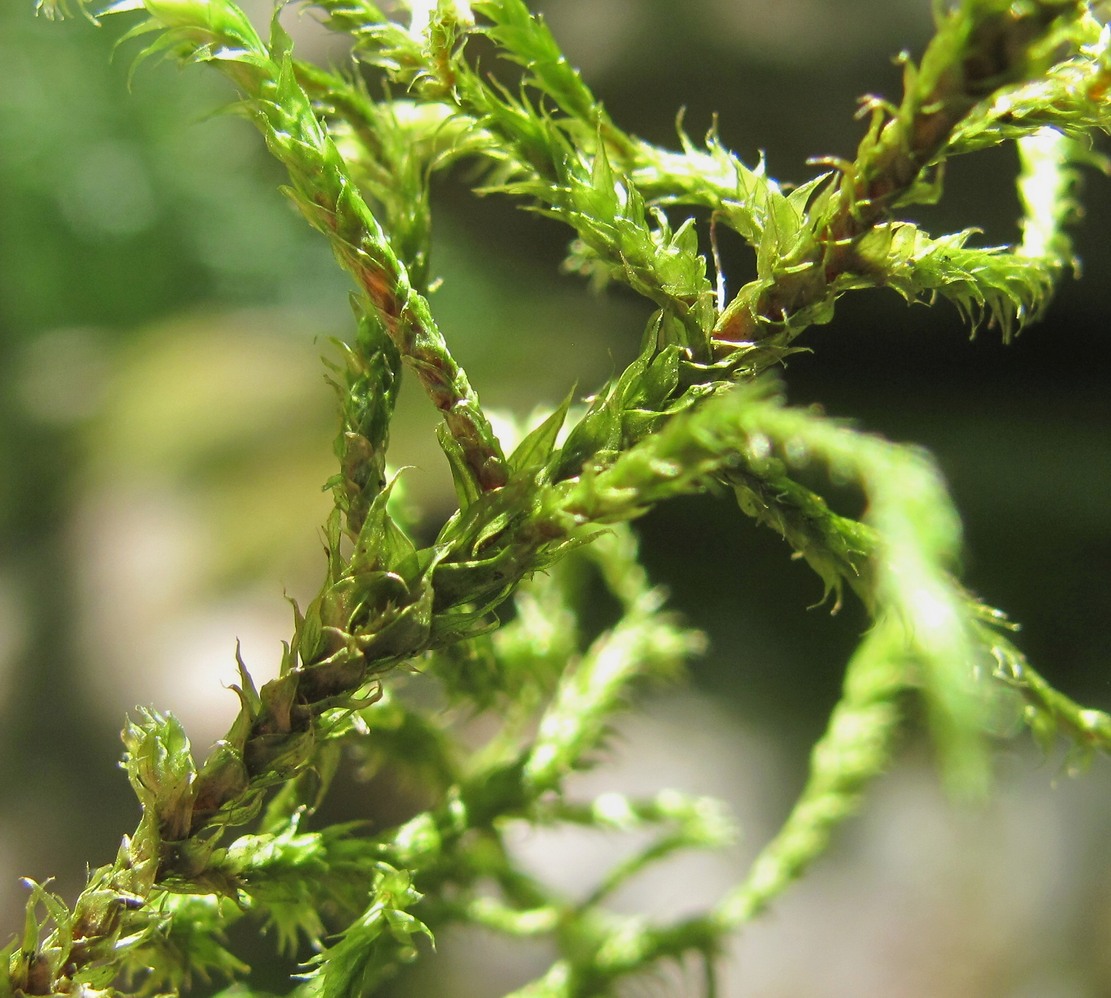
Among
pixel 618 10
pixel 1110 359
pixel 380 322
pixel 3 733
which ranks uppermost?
pixel 618 10

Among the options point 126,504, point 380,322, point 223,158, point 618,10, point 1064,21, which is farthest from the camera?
point 223,158

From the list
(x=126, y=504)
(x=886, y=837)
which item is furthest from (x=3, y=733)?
(x=886, y=837)

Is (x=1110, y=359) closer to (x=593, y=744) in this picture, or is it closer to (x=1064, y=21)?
(x=593, y=744)

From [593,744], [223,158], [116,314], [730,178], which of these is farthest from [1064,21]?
[223,158]

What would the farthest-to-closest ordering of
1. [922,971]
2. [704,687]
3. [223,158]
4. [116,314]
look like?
[223,158] → [116,314] → [704,687] → [922,971]

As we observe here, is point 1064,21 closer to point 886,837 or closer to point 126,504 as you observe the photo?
point 886,837

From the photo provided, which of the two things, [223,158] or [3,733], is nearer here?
[3,733]

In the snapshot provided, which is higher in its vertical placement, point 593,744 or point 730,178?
point 730,178
